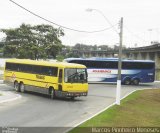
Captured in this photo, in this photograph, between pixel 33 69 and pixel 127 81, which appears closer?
pixel 33 69

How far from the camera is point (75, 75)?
1171 inches

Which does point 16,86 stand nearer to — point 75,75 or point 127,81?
point 75,75

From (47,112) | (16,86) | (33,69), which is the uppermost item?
(33,69)

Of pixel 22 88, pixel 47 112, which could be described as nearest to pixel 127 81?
pixel 22 88

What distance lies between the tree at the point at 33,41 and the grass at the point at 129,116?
4605cm

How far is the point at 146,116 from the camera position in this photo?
24.0m

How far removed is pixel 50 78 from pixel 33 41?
159 ft

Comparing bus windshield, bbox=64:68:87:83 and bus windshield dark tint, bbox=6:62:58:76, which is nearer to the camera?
bus windshield, bbox=64:68:87:83

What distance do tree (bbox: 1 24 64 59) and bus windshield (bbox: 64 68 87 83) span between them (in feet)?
150

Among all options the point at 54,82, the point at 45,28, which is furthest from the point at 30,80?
the point at 45,28

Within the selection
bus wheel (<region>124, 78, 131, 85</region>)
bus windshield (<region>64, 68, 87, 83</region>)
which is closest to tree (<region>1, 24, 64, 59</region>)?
bus wheel (<region>124, 78, 131, 85</region>)

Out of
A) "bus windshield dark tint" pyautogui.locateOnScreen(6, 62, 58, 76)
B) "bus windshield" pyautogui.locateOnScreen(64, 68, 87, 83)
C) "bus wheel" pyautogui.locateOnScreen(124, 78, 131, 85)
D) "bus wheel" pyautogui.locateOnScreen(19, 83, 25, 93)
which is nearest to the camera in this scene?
"bus windshield" pyautogui.locateOnScreen(64, 68, 87, 83)

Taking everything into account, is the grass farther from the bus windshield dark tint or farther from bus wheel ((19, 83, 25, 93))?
bus wheel ((19, 83, 25, 93))

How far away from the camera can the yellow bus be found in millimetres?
29516
